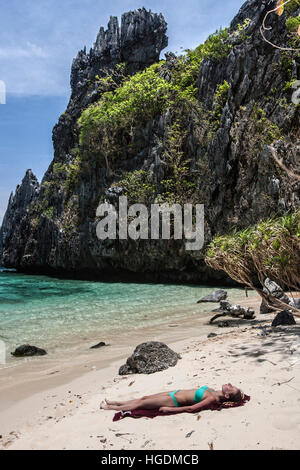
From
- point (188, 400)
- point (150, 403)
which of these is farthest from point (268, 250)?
point (150, 403)

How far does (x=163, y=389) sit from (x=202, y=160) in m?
18.4

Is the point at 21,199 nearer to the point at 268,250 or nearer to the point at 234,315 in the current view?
the point at 234,315

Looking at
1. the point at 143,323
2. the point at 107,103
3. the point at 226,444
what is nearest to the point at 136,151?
the point at 107,103

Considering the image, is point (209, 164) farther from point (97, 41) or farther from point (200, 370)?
point (97, 41)

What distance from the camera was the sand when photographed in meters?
2.94

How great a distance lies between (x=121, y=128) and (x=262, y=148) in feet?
43.2

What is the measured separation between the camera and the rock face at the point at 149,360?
5.23 m

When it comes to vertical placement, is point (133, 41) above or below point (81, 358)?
above

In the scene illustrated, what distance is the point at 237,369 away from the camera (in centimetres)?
457

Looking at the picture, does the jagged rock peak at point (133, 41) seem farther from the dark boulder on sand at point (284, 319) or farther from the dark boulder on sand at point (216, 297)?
the dark boulder on sand at point (284, 319)

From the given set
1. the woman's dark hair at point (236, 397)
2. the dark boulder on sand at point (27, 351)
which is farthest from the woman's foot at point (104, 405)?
the dark boulder on sand at point (27, 351)

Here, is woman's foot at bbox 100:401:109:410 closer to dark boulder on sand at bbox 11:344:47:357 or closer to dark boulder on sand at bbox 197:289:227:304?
dark boulder on sand at bbox 11:344:47:357

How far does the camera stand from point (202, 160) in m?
20.9

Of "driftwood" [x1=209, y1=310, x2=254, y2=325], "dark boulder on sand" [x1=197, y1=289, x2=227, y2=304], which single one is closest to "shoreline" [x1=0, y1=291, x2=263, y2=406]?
"driftwood" [x1=209, y1=310, x2=254, y2=325]
